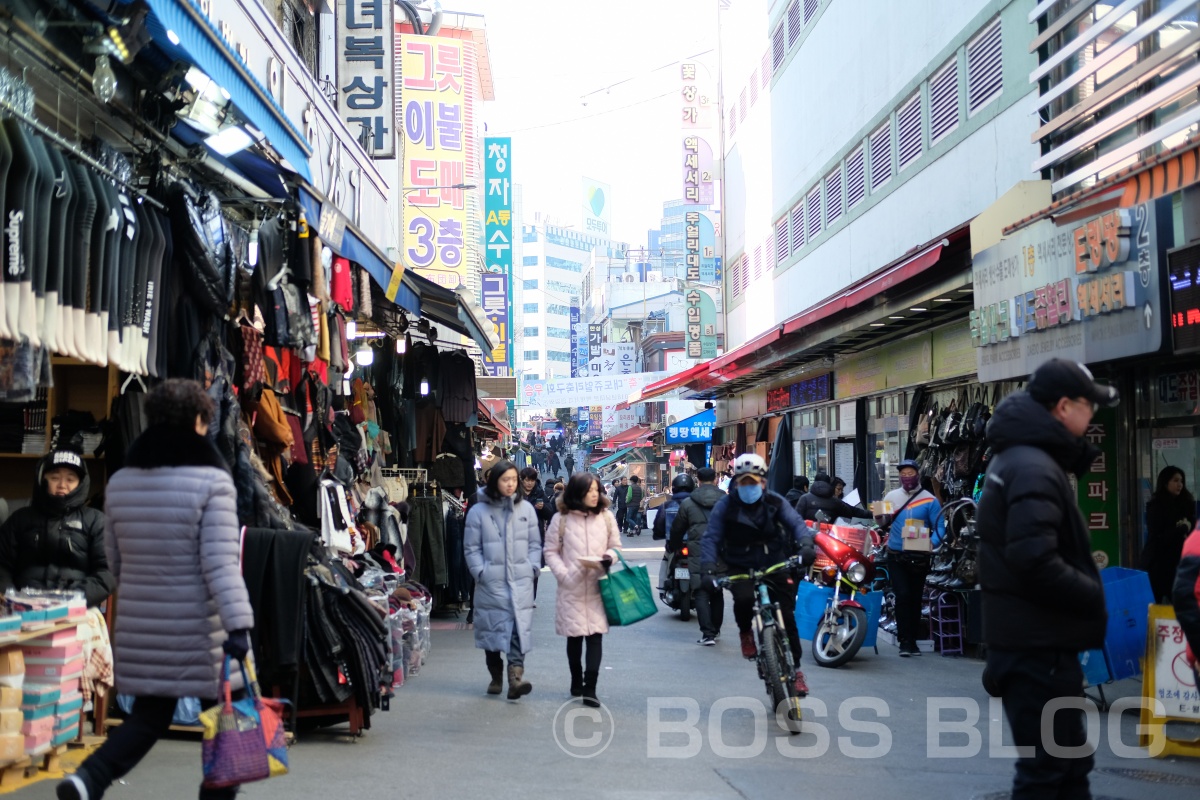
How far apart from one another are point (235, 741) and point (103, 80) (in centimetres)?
347

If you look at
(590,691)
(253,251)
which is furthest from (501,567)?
(253,251)

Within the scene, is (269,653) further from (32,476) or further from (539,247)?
(539,247)

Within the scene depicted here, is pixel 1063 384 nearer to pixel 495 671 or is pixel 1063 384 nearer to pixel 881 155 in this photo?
pixel 495 671

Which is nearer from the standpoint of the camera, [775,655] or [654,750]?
[654,750]

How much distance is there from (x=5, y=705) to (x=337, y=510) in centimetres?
377

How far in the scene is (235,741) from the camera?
15.4ft

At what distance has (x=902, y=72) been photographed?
732 inches

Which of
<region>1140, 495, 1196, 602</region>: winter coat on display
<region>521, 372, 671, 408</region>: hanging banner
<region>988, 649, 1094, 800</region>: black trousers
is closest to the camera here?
<region>988, 649, 1094, 800</region>: black trousers

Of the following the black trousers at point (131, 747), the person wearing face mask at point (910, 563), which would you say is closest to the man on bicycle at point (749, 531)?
the person wearing face mask at point (910, 563)

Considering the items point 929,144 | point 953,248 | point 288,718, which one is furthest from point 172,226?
point 929,144

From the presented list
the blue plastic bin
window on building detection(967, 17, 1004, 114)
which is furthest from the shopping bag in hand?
window on building detection(967, 17, 1004, 114)

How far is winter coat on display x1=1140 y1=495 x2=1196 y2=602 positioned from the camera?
10.3 meters

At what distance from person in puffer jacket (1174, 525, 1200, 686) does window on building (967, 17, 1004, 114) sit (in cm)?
1031

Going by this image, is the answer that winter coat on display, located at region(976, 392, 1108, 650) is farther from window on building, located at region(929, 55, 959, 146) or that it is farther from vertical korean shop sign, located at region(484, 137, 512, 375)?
vertical korean shop sign, located at region(484, 137, 512, 375)
